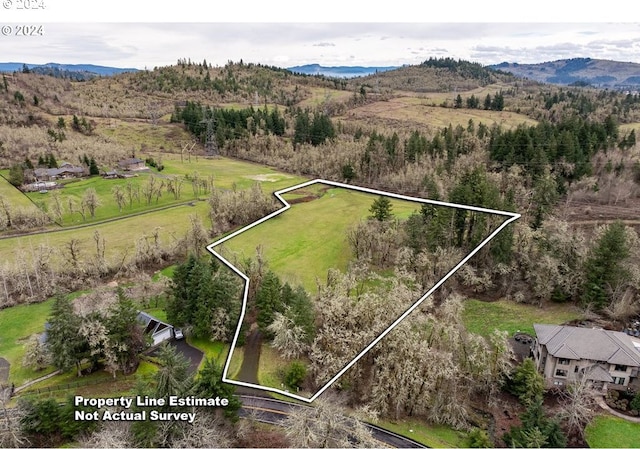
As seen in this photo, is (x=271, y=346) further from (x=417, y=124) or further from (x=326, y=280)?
(x=417, y=124)

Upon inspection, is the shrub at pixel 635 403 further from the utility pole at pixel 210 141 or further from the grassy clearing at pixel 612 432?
the utility pole at pixel 210 141

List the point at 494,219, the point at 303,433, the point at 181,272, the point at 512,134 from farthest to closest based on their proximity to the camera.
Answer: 1. the point at 512,134
2. the point at 181,272
3. the point at 303,433
4. the point at 494,219

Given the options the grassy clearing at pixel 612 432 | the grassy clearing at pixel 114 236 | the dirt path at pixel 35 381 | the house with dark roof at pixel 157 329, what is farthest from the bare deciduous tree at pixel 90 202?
the grassy clearing at pixel 612 432

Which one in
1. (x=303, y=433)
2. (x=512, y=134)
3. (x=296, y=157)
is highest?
(x=512, y=134)

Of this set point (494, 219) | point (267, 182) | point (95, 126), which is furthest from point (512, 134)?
point (95, 126)

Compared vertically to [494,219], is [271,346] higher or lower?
lower

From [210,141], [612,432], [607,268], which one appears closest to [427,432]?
[612,432]
